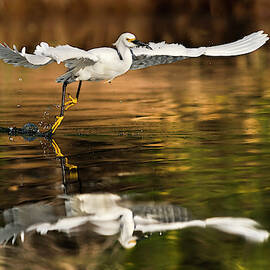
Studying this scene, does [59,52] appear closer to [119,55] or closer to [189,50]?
[119,55]

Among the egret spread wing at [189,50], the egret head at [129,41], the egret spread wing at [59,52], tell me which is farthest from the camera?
the egret spread wing at [189,50]

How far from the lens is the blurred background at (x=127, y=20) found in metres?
33.7

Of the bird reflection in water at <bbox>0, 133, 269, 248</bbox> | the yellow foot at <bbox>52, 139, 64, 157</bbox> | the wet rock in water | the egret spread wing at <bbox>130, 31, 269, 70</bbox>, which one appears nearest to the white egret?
the egret spread wing at <bbox>130, 31, 269, 70</bbox>

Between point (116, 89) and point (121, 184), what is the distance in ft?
29.9

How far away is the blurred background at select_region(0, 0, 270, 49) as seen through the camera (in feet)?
111

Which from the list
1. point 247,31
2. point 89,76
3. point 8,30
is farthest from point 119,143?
point 8,30

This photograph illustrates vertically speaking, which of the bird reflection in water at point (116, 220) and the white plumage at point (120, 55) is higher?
the white plumage at point (120, 55)

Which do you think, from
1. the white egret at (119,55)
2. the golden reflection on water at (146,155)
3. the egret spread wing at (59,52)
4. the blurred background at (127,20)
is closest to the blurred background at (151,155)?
the golden reflection on water at (146,155)

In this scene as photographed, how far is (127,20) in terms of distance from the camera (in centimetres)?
4575

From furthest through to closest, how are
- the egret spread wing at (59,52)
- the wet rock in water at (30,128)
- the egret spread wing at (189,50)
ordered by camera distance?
the wet rock in water at (30,128) → the egret spread wing at (189,50) → the egret spread wing at (59,52)

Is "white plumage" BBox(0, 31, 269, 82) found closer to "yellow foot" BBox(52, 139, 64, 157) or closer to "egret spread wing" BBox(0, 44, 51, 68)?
"egret spread wing" BBox(0, 44, 51, 68)

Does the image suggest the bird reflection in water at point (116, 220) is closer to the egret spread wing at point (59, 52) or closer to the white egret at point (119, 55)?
the egret spread wing at point (59, 52)

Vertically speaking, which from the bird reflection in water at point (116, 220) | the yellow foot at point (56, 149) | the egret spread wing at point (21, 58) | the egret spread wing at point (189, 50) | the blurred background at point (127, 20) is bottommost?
the bird reflection in water at point (116, 220)

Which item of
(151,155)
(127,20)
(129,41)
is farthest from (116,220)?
(127,20)
